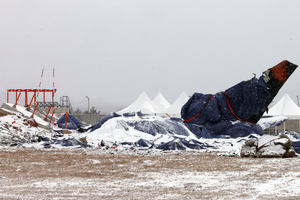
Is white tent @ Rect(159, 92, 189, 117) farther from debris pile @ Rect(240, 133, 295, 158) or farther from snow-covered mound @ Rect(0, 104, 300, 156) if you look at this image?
debris pile @ Rect(240, 133, 295, 158)

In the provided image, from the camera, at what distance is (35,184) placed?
6527mm

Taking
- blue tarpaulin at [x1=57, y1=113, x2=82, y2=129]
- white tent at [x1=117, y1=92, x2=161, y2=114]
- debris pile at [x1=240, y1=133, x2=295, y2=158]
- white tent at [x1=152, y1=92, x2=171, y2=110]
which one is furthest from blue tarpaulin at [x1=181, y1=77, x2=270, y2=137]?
white tent at [x1=152, y1=92, x2=171, y2=110]

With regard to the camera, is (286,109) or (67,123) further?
(286,109)

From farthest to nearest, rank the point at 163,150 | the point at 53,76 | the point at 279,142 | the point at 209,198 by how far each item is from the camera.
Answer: the point at 53,76 → the point at 163,150 → the point at 279,142 → the point at 209,198

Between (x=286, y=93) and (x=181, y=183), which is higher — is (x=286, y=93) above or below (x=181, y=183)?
above

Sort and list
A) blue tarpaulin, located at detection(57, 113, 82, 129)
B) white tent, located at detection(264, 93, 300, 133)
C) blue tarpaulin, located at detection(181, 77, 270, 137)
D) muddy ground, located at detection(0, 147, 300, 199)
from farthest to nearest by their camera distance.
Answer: white tent, located at detection(264, 93, 300, 133)
blue tarpaulin, located at detection(57, 113, 82, 129)
blue tarpaulin, located at detection(181, 77, 270, 137)
muddy ground, located at detection(0, 147, 300, 199)

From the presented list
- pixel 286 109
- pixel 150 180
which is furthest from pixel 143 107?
pixel 150 180

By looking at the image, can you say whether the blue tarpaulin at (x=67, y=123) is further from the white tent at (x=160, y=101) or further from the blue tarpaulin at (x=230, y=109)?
the white tent at (x=160, y=101)

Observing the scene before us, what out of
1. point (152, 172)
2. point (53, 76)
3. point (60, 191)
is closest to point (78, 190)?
point (60, 191)

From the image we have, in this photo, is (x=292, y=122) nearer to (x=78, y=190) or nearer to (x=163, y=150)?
(x=163, y=150)

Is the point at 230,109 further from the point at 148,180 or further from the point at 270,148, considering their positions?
the point at 148,180

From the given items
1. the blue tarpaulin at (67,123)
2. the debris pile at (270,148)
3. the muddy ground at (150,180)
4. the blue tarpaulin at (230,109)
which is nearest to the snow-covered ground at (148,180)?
the muddy ground at (150,180)

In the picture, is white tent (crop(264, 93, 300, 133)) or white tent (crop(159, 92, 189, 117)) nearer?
white tent (crop(264, 93, 300, 133))

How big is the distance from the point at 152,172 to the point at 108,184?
5.96 feet
